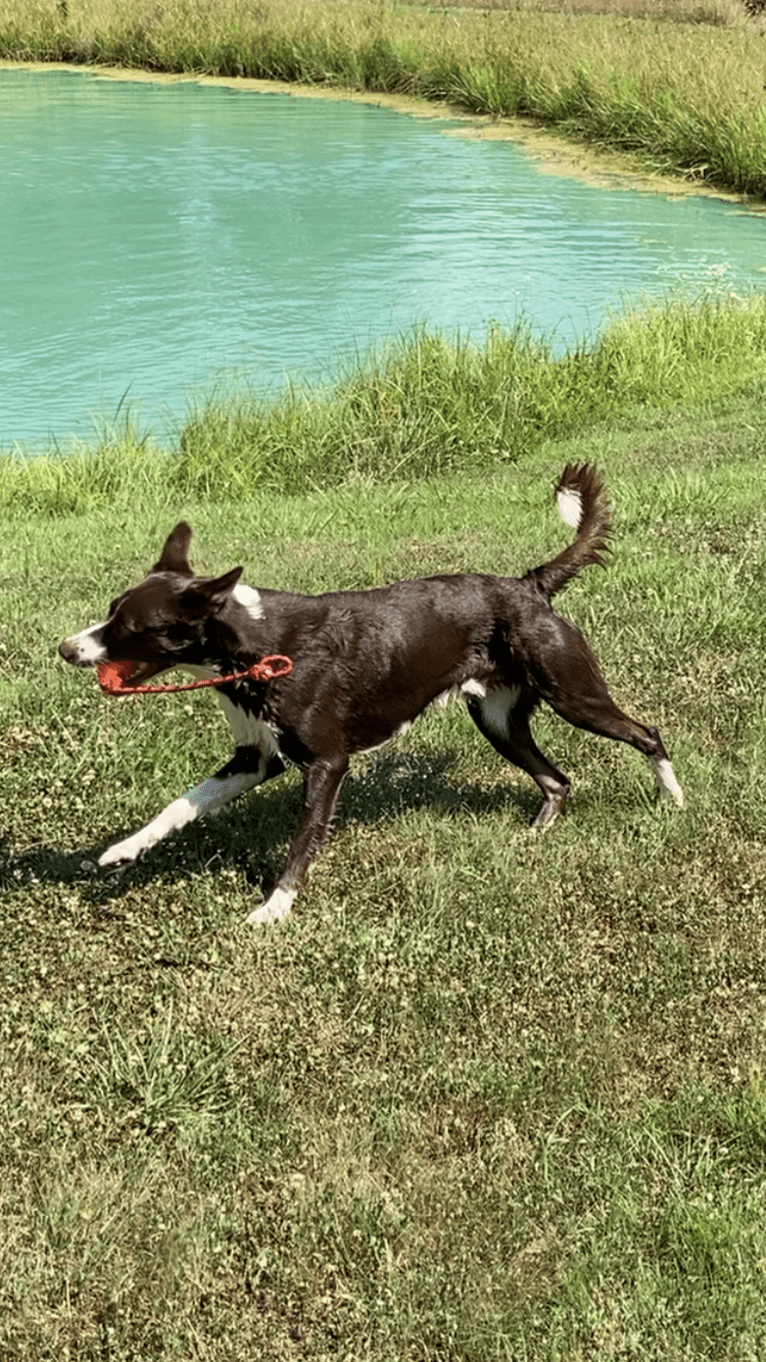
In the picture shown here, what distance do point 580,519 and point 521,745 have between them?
942mm

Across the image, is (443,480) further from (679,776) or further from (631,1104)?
(631,1104)

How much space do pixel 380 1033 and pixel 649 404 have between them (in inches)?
433

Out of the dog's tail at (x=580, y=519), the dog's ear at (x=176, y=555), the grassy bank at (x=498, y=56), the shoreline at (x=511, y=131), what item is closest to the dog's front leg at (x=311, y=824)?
the dog's ear at (x=176, y=555)

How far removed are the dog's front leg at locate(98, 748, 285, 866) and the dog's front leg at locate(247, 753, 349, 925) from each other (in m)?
0.24

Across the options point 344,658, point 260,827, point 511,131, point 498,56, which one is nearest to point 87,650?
point 344,658

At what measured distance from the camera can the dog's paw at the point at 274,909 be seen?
5.23m

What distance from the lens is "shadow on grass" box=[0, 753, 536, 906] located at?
5.58 meters

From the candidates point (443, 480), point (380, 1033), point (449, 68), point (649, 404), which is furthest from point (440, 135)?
point (380, 1033)

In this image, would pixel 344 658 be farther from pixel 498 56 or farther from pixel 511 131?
pixel 498 56

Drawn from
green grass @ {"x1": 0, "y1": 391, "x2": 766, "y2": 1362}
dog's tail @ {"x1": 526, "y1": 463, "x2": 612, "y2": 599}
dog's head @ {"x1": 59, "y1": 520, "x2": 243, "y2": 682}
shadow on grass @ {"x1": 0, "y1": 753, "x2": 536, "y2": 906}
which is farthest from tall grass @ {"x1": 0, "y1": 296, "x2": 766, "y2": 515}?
dog's head @ {"x1": 59, "y1": 520, "x2": 243, "y2": 682}

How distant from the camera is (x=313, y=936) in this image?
514 centimetres

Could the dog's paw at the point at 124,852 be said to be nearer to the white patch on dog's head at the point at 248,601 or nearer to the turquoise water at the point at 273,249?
the white patch on dog's head at the point at 248,601

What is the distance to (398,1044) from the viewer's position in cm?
470

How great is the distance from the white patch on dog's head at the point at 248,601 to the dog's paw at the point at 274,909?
3.24 feet
